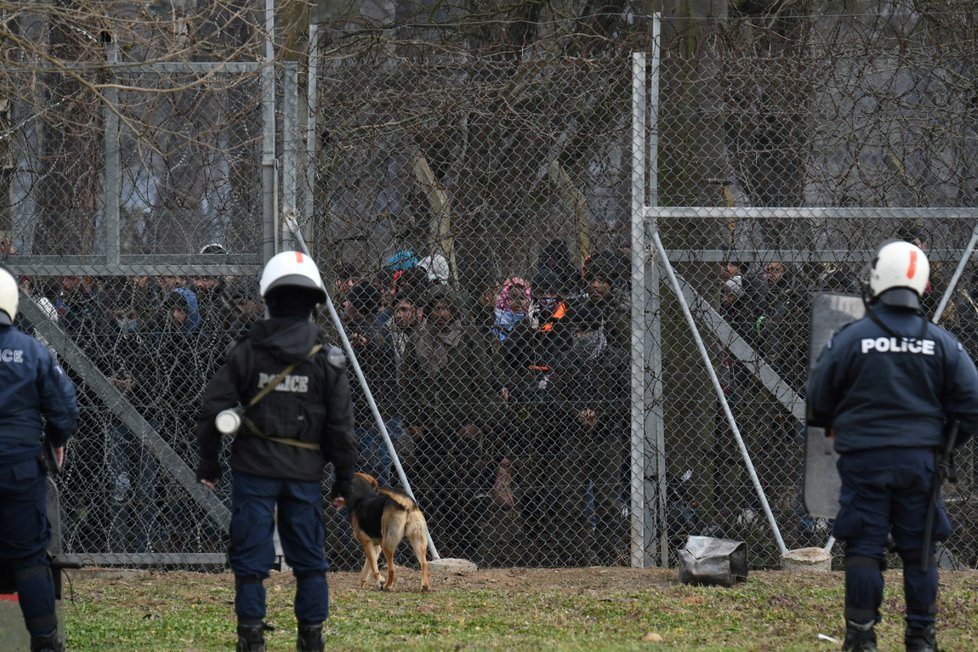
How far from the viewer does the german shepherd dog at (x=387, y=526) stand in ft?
28.5

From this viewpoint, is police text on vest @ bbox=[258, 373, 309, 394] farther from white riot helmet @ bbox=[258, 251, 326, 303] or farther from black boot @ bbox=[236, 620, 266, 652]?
black boot @ bbox=[236, 620, 266, 652]

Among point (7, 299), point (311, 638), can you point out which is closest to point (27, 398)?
point (7, 299)

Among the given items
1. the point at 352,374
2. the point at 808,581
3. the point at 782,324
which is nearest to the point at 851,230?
the point at 782,324

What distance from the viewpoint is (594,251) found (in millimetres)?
9305

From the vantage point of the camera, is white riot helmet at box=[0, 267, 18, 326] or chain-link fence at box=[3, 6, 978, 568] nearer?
white riot helmet at box=[0, 267, 18, 326]

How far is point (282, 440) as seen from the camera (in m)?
6.03

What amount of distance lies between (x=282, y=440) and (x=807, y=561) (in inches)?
173

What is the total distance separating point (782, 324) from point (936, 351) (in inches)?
131

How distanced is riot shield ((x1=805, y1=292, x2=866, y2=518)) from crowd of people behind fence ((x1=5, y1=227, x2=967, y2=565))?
2355 millimetres

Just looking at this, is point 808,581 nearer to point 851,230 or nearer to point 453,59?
point 851,230

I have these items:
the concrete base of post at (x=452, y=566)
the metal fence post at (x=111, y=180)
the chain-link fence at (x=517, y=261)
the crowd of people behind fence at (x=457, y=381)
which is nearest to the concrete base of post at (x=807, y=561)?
the chain-link fence at (x=517, y=261)

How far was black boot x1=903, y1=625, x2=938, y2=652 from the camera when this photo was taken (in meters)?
6.00

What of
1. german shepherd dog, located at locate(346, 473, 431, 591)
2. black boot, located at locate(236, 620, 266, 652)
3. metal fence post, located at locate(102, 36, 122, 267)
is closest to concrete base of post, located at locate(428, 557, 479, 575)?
german shepherd dog, located at locate(346, 473, 431, 591)

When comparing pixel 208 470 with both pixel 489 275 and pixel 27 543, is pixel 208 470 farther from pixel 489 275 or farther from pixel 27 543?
pixel 489 275
